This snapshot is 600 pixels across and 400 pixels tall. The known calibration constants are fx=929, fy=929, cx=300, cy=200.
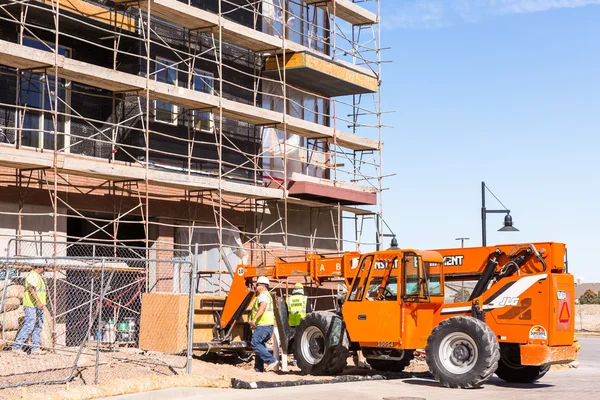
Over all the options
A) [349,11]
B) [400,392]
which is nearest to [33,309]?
[400,392]

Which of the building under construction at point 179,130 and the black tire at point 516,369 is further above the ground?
the building under construction at point 179,130

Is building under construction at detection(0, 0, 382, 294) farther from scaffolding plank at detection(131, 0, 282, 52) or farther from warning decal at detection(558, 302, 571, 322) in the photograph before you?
warning decal at detection(558, 302, 571, 322)

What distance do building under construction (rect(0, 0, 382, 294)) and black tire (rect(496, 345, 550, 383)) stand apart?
274 inches

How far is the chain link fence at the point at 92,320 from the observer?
14.7 m

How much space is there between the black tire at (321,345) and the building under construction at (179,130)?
3452 millimetres

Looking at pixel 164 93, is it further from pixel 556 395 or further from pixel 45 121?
pixel 556 395

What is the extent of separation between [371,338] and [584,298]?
6184 centimetres

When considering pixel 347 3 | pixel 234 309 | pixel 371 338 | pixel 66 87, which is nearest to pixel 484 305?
pixel 371 338

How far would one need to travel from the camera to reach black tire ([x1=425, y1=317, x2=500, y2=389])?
1532cm

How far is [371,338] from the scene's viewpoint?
56.6 feet

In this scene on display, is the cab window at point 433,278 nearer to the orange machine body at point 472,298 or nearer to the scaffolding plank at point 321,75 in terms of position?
the orange machine body at point 472,298

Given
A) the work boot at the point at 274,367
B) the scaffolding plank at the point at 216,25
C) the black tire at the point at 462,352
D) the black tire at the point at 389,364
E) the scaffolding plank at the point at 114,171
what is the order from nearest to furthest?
the black tire at the point at 462,352
the work boot at the point at 274,367
the black tire at the point at 389,364
the scaffolding plank at the point at 114,171
the scaffolding plank at the point at 216,25

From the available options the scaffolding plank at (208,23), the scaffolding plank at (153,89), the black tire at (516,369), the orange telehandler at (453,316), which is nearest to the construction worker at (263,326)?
the orange telehandler at (453,316)

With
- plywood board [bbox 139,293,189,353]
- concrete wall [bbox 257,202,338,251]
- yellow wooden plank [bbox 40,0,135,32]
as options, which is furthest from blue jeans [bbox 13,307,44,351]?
concrete wall [bbox 257,202,338,251]
